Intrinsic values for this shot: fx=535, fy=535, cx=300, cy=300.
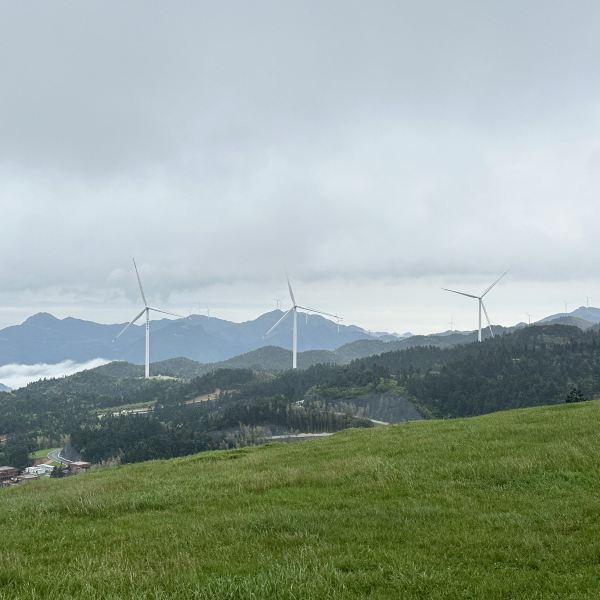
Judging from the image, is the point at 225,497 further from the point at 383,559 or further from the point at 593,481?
the point at 593,481

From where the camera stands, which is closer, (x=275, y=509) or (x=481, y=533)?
(x=481, y=533)

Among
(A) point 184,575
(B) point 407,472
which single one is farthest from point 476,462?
(A) point 184,575

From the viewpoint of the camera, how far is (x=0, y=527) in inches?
708

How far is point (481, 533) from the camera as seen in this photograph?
45.4 ft

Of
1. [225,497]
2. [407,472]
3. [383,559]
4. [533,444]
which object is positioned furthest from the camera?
[533,444]

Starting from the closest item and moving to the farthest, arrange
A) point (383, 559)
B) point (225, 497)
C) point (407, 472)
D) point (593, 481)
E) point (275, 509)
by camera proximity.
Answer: point (383, 559) → point (275, 509) → point (593, 481) → point (225, 497) → point (407, 472)

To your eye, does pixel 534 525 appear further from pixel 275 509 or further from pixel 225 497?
pixel 225 497

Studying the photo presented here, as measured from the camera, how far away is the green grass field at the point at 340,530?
35.5 feet

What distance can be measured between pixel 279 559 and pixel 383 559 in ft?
7.84

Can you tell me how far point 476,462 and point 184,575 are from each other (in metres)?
14.8

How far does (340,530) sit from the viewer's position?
14.7 m

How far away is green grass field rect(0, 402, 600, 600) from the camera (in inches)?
426

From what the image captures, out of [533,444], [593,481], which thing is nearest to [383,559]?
[593,481]

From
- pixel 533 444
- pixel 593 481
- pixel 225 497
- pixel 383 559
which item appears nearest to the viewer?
pixel 383 559
